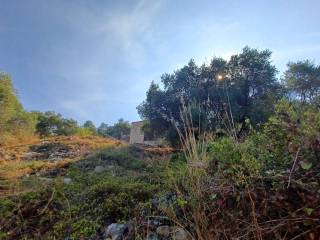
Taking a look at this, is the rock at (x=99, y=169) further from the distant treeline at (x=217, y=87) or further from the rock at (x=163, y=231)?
the distant treeline at (x=217, y=87)

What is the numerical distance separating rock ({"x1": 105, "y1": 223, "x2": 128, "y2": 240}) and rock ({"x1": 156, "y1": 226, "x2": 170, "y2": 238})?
0.34 m

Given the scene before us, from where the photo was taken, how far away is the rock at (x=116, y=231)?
2420 mm

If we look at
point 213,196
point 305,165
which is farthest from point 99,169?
point 305,165

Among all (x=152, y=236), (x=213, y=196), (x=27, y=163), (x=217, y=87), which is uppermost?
(x=217, y=87)

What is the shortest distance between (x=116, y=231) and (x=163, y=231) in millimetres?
462

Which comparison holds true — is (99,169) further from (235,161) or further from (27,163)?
(235,161)

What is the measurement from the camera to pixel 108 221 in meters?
2.79

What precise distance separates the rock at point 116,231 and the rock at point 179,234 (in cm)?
52

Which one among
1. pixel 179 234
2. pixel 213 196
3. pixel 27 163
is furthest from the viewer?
pixel 27 163

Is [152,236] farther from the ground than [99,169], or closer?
closer

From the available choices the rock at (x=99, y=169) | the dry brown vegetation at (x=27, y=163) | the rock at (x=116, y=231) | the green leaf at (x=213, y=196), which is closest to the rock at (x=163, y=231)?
the rock at (x=116, y=231)

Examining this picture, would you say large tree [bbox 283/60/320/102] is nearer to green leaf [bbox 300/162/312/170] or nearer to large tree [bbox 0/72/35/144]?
large tree [bbox 0/72/35/144]

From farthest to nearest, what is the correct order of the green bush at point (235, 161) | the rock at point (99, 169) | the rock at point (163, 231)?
1. the rock at point (99, 169)
2. the rock at point (163, 231)
3. the green bush at point (235, 161)

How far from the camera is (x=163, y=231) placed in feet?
7.39
